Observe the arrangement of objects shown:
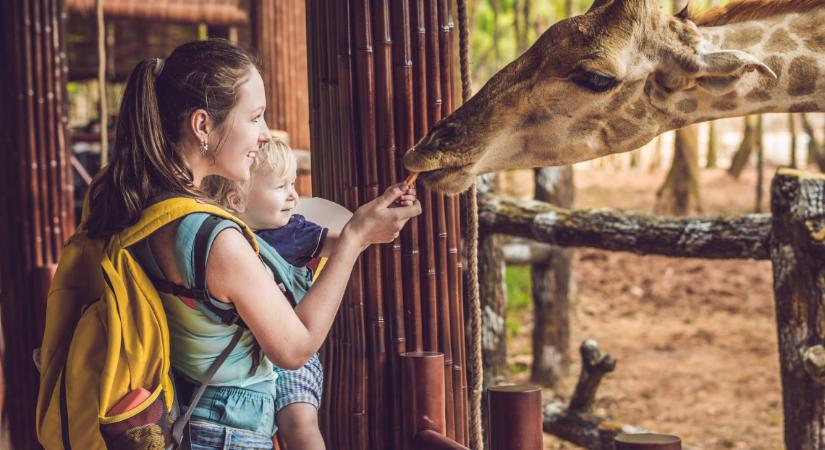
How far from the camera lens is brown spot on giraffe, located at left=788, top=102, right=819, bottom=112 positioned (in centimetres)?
221

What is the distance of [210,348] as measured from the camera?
170 centimetres

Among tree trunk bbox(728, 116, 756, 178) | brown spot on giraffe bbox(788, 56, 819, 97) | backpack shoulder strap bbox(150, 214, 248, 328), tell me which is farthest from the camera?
tree trunk bbox(728, 116, 756, 178)

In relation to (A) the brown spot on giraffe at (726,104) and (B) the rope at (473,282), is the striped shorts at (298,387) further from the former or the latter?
(A) the brown spot on giraffe at (726,104)

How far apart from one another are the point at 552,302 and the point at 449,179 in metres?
4.34

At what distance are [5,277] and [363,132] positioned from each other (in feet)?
9.07

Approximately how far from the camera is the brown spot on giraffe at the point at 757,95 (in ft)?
7.04

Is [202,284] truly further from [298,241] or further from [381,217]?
[298,241]

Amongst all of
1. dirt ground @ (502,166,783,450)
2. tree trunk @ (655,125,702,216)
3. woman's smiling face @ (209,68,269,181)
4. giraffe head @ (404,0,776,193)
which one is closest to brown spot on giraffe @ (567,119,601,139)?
giraffe head @ (404,0,776,193)

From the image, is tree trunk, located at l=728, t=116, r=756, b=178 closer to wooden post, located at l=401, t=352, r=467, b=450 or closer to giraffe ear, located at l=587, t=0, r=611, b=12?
giraffe ear, located at l=587, t=0, r=611, b=12

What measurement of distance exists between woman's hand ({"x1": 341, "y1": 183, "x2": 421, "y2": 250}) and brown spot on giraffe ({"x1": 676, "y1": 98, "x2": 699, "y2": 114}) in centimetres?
74

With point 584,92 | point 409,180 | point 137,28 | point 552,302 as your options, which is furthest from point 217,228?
point 137,28

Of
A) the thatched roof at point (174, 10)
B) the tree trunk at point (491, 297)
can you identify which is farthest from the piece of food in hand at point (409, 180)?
the thatched roof at point (174, 10)

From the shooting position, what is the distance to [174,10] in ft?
20.2

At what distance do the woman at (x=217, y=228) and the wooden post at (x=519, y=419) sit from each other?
38 cm
